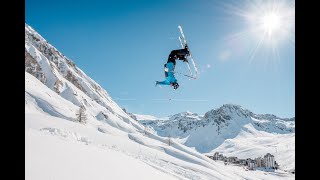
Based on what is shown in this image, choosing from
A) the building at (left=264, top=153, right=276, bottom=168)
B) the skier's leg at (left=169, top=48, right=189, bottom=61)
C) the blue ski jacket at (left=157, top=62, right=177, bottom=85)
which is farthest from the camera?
the building at (left=264, top=153, right=276, bottom=168)

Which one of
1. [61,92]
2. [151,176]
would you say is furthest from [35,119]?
[61,92]

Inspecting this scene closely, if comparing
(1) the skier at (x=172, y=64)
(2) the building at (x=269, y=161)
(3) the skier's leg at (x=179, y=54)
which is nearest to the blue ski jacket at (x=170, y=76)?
(1) the skier at (x=172, y=64)

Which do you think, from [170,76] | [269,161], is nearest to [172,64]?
[170,76]

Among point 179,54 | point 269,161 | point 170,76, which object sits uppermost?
point 179,54

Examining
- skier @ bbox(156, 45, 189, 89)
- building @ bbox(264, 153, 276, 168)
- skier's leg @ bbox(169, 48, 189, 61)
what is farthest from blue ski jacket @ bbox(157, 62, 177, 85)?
building @ bbox(264, 153, 276, 168)

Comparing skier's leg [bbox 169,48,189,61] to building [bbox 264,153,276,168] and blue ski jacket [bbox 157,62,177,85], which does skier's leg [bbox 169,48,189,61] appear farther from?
building [bbox 264,153,276,168]

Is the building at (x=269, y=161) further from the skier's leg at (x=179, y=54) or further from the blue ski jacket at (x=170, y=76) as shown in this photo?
the skier's leg at (x=179, y=54)

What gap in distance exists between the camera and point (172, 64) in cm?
1405

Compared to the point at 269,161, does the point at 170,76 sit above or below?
above

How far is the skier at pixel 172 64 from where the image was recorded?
13445 millimetres

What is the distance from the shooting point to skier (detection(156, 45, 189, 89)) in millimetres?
13445

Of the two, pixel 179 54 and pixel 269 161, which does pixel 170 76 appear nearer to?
pixel 179 54

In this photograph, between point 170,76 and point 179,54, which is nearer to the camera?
point 179,54
